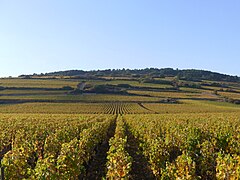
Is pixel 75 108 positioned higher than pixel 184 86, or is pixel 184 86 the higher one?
pixel 184 86

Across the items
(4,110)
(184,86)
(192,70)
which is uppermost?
(192,70)

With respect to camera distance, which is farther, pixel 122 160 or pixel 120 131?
pixel 120 131

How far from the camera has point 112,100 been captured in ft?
279

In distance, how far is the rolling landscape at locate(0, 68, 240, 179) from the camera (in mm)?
12383

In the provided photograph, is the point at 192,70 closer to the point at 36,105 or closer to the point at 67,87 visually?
the point at 67,87

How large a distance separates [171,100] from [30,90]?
140 feet

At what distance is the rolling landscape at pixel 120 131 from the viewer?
40.6 ft

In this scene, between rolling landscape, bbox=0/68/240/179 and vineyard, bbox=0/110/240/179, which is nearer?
vineyard, bbox=0/110/240/179

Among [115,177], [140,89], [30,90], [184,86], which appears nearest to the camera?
[115,177]

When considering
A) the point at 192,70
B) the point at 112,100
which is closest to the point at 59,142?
the point at 112,100

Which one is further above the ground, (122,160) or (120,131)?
(122,160)

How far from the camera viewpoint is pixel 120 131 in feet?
82.8

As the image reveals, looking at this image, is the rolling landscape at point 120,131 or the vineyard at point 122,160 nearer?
the vineyard at point 122,160

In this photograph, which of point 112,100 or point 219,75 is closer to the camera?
point 112,100
